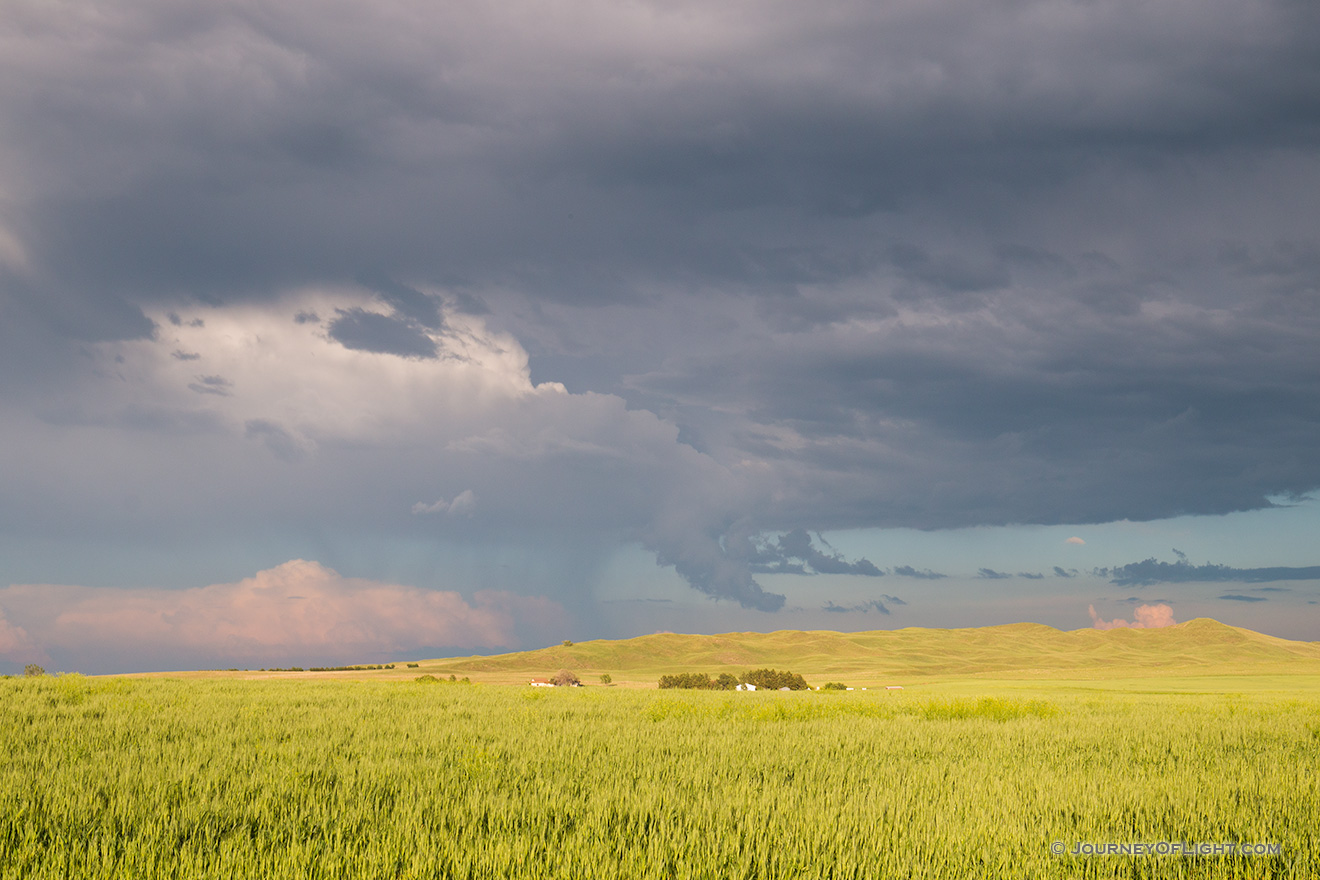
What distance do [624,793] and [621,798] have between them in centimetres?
17

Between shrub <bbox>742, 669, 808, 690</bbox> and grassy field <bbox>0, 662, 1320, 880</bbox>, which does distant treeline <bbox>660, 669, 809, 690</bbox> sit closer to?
shrub <bbox>742, 669, 808, 690</bbox>

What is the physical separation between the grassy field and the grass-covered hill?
10928cm

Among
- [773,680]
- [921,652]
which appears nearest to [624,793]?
[773,680]

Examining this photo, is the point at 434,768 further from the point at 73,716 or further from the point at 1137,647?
the point at 1137,647

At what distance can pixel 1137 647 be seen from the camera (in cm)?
16450

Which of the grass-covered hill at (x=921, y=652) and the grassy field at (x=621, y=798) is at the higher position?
the grassy field at (x=621, y=798)

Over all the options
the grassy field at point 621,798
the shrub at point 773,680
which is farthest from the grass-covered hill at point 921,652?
the grassy field at point 621,798

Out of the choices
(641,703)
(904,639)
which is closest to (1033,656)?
(904,639)

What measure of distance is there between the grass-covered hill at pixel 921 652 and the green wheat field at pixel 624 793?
354 ft

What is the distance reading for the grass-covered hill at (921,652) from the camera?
429 ft

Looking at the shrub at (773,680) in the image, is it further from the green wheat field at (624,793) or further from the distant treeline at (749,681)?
the green wheat field at (624,793)

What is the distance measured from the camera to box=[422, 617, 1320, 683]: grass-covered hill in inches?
5148

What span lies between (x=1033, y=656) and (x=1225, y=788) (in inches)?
6573

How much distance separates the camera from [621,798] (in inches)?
318
